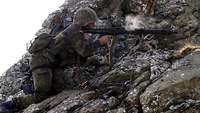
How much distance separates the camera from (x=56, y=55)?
10820 millimetres

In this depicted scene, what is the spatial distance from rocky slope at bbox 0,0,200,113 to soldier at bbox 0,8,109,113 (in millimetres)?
437

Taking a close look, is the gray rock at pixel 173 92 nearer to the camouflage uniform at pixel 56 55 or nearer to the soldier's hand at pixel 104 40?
the camouflage uniform at pixel 56 55

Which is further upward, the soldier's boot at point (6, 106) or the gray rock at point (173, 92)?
the gray rock at point (173, 92)

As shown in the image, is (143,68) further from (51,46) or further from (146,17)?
(146,17)

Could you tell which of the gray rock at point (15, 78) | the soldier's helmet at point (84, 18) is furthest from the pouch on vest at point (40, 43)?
the gray rock at point (15, 78)

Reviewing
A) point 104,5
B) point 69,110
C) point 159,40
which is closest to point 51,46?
point 69,110

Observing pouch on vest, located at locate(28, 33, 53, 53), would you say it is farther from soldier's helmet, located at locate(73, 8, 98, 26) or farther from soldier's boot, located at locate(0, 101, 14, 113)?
soldier's boot, located at locate(0, 101, 14, 113)

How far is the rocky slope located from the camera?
796 centimetres

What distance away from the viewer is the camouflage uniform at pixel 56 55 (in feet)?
34.3

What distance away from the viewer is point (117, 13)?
49.5 feet

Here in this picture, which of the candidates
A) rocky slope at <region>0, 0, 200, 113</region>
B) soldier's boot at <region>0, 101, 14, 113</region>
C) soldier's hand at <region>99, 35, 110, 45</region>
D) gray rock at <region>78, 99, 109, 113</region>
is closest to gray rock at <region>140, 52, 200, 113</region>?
rocky slope at <region>0, 0, 200, 113</region>

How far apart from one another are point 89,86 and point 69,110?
1369mm

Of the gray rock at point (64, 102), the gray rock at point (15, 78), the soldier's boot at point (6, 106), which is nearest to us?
the gray rock at point (64, 102)

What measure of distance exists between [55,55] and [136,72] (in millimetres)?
2231
